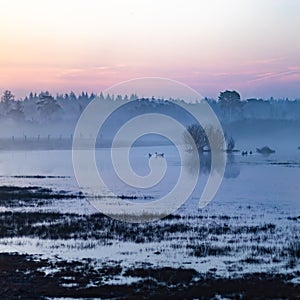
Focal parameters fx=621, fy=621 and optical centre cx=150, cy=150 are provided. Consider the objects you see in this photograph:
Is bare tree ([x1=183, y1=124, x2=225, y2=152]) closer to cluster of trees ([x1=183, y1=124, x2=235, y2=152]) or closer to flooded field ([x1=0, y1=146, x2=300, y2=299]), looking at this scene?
cluster of trees ([x1=183, y1=124, x2=235, y2=152])

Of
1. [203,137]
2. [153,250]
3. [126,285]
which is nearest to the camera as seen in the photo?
[126,285]

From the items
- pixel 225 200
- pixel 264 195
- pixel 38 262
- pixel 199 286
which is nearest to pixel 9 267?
pixel 38 262

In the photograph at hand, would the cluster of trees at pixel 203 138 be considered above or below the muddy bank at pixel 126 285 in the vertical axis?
above

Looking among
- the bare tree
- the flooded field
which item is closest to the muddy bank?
the flooded field

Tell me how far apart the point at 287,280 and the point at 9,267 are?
10316 mm

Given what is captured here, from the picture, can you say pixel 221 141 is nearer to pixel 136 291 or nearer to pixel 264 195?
pixel 264 195

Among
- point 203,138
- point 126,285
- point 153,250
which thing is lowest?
point 126,285

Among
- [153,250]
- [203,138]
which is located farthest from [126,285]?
[203,138]

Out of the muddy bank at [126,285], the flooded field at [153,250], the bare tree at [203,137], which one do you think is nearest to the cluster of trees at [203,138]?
the bare tree at [203,137]

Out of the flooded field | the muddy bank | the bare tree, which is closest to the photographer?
the muddy bank

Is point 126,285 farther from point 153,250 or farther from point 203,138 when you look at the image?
point 203,138

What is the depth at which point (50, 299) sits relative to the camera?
750 inches

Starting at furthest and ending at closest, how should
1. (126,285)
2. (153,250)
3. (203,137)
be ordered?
(203,137), (153,250), (126,285)

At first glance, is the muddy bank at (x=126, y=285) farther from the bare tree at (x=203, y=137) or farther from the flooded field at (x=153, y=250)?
the bare tree at (x=203, y=137)
